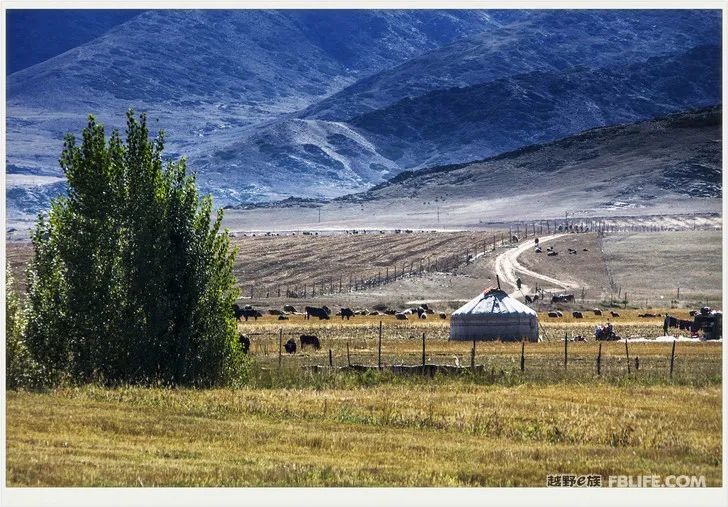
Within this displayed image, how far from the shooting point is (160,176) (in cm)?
3600

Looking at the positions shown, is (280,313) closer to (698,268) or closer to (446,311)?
(446,311)

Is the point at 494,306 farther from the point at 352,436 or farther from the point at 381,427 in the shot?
the point at 352,436

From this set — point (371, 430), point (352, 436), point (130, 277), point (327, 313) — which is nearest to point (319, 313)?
point (327, 313)

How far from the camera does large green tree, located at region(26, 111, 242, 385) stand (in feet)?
107

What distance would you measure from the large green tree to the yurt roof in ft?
107

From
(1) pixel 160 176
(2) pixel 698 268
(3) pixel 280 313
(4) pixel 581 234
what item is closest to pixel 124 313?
(1) pixel 160 176

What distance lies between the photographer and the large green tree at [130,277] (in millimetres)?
32656

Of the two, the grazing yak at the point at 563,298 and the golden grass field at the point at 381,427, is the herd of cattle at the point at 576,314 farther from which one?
the golden grass field at the point at 381,427

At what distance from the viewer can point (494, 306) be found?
6806 cm

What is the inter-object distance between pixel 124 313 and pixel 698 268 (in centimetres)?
11014

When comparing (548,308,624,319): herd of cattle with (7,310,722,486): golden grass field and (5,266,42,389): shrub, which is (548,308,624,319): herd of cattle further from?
(5,266,42,389): shrub

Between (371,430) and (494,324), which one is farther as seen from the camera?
(494,324)

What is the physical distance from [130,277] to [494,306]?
3638cm

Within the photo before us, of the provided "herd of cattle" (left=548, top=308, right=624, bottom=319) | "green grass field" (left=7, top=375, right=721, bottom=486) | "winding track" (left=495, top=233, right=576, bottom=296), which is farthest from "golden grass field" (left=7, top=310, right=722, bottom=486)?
"winding track" (left=495, top=233, right=576, bottom=296)
